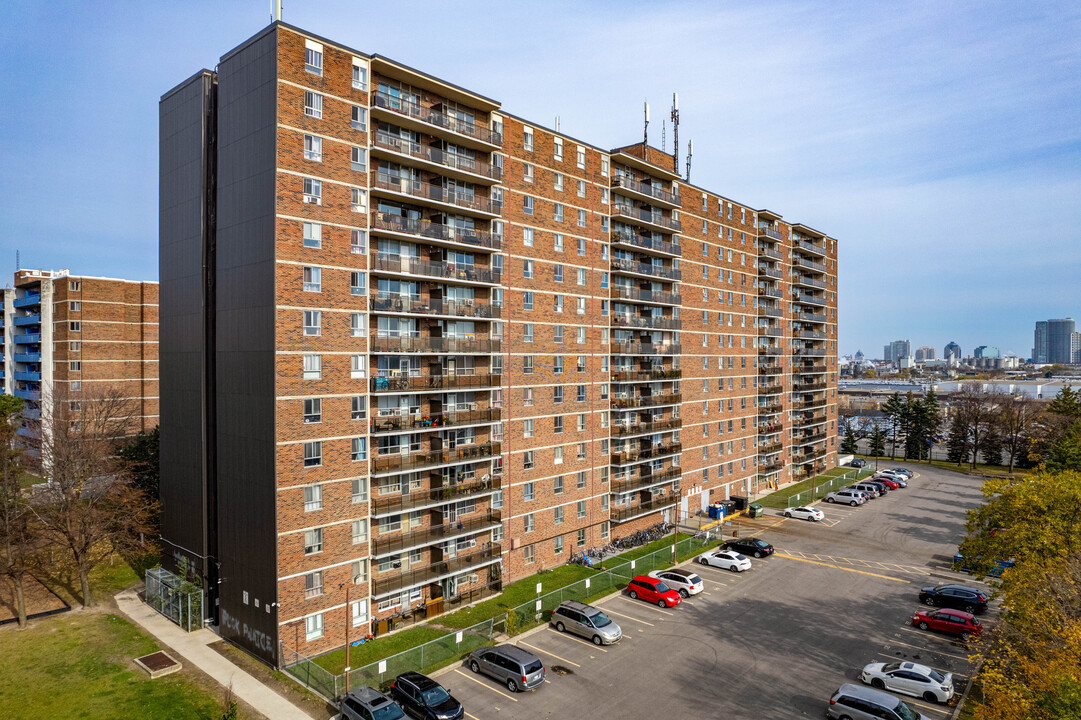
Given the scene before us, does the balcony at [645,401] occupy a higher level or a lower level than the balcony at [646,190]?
lower

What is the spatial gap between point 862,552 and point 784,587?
12.1m

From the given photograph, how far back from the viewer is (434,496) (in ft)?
110

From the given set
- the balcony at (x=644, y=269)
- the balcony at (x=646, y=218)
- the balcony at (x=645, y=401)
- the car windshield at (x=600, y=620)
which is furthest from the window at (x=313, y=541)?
the balcony at (x=646, y=218)

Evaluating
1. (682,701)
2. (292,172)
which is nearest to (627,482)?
(682,701)

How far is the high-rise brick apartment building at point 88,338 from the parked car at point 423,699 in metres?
56.1

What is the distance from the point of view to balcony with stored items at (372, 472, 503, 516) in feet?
103

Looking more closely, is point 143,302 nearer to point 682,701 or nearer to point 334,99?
point 334,99

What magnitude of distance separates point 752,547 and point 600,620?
19.4 m

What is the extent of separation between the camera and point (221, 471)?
101 ft

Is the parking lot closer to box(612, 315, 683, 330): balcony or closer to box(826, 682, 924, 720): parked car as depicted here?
box(826, 682, 924, 720): parked car

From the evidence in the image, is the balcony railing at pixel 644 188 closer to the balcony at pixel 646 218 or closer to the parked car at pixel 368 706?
the balcony at pixel 646 218

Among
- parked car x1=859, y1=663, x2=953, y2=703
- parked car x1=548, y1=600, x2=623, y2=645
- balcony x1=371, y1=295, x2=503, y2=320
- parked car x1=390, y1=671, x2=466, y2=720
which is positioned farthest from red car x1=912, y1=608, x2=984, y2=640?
balcony x1=371, y1=295, x2=503, y2=320

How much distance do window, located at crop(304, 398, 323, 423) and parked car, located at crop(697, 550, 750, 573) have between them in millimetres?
30005

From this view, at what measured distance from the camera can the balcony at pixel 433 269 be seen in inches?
1225
